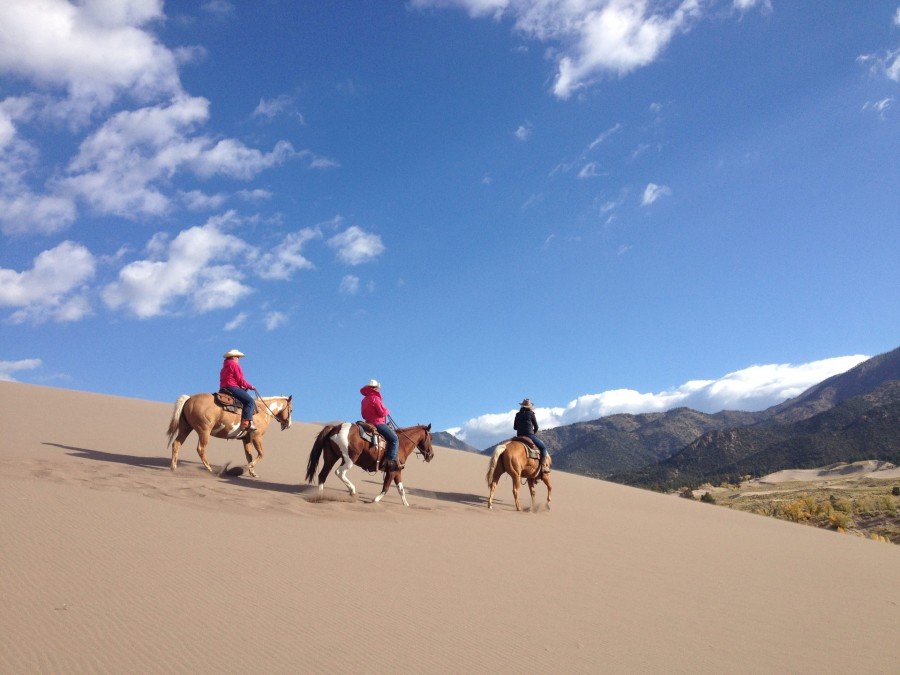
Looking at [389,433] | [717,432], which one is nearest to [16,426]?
[389,433]

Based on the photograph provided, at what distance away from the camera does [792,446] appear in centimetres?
9044

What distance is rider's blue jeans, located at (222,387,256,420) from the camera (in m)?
13.1

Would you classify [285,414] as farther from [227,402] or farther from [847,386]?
[847,386]

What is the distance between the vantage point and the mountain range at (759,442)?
83.1 metres

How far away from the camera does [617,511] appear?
49.3ft

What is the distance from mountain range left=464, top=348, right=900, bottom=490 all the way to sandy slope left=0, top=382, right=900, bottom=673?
68364mm

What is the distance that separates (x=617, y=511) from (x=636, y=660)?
34.5 ft

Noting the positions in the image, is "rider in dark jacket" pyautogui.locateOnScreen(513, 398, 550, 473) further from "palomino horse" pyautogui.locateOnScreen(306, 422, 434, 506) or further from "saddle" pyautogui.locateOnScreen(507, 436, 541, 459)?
"palomino horse" pyautogui.locateOnScreen(306, 422, 434, 506)

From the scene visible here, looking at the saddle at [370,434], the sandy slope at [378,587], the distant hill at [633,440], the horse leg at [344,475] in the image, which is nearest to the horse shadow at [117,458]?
the sandy slope at [378,587]

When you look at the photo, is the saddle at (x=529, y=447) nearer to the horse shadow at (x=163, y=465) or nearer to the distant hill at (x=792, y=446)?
the horse shadow at (x=163, y=465)

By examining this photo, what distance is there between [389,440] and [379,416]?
53 centimetres

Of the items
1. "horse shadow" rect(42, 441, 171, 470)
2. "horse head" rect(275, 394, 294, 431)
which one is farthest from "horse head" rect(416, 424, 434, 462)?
"horse shadow" rect(42, 441, 171, 470)

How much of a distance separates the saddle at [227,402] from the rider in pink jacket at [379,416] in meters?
2.86

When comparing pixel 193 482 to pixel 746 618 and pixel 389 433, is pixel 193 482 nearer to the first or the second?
pixel 389 433
